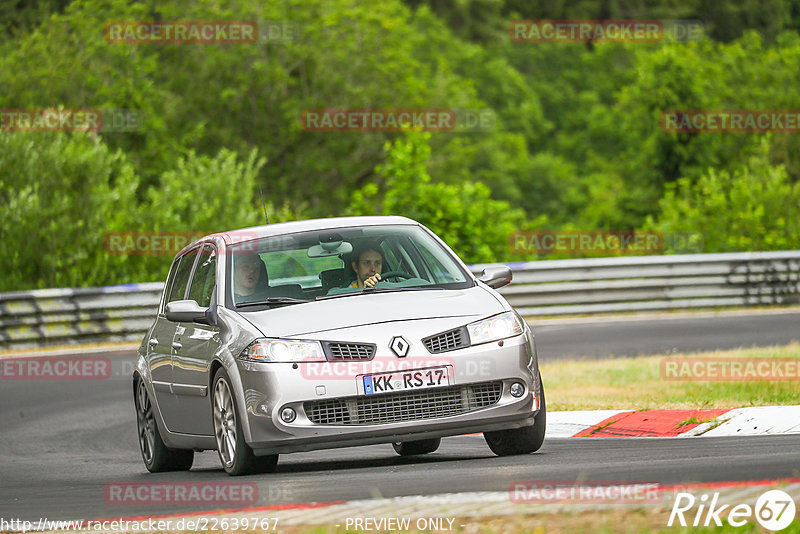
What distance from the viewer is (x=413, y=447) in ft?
35.7

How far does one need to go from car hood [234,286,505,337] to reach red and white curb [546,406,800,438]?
2311 mm

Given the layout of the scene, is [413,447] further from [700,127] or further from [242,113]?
[242,113]

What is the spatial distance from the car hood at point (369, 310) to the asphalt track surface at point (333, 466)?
88 centimetres

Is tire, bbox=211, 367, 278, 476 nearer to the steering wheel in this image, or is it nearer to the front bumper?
the front bumper

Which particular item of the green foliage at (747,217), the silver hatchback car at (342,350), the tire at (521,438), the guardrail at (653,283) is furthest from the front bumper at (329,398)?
the green foliage at (747,217)

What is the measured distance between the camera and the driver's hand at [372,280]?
9.59m

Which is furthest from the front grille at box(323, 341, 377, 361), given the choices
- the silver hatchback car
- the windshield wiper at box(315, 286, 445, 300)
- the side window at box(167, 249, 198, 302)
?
the side window at box(167, 249, 198, 302)

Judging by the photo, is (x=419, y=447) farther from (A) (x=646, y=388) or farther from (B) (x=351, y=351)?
(A) (x=646, y=388)

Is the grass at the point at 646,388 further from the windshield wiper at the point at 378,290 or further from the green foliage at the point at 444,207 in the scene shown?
the green foliage at the point at 444,207

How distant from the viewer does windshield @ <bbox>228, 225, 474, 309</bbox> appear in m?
9.43

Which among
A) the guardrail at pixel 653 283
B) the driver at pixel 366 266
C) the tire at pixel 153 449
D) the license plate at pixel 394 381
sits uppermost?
the driver at pixel 366 266

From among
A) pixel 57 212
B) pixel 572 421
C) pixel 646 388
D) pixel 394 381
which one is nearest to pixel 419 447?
pixel 572 421

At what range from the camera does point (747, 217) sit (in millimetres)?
29547

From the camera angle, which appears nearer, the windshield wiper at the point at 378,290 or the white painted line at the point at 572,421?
the windshield wiper at the point at 378,290
